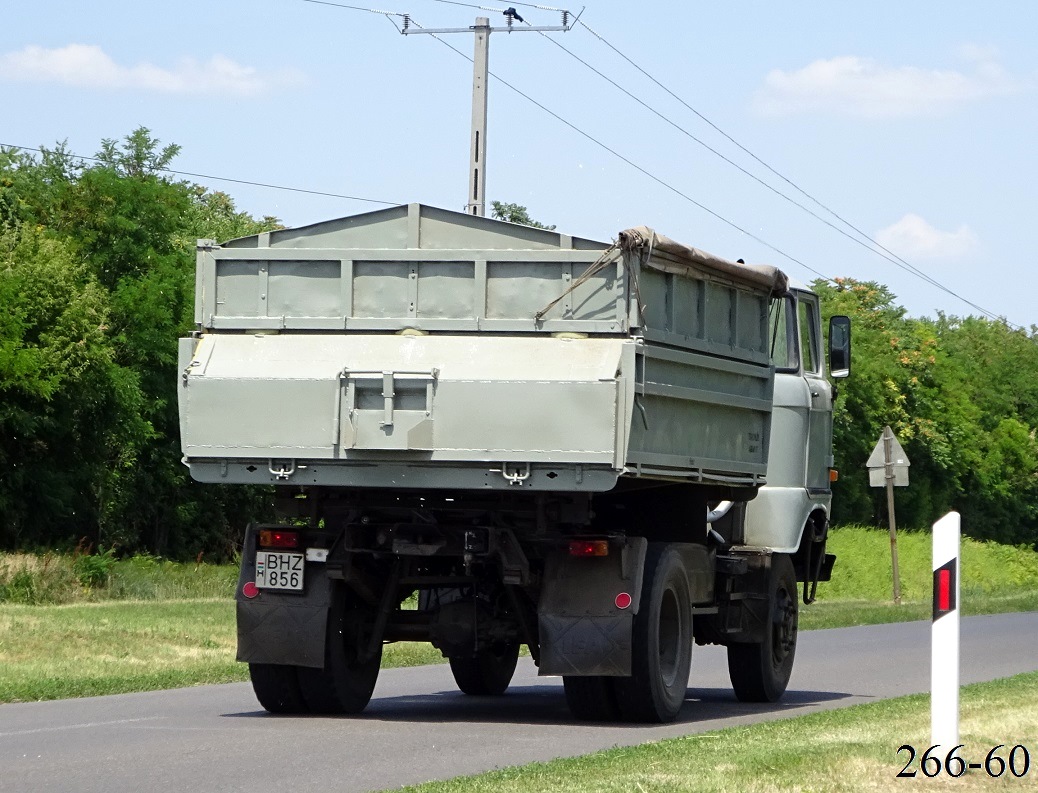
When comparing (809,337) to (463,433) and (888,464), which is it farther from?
(888,464)

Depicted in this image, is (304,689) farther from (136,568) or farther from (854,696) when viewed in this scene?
(136,568)

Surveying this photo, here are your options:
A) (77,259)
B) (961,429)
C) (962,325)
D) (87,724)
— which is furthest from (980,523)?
(87,724)

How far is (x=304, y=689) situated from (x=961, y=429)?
65.6 m

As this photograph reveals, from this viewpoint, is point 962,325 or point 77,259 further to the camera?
point 962,325

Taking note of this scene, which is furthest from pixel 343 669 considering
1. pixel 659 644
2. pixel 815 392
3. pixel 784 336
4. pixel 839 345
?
pixel 839 345

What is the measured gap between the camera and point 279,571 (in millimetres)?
12633

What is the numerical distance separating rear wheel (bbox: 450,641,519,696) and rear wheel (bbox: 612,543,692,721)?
2.32 m

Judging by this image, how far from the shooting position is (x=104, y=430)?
37.6m

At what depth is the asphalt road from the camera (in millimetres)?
9562

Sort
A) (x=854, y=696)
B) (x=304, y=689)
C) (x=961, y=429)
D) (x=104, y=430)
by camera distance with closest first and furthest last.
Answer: (x=304, y=689)
(x=854, y=696)
(x=104, y=430)
(x=961, y=429)

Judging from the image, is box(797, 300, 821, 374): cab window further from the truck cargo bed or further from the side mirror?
the truck cargo bed

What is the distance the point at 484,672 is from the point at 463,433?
4326 millimetres

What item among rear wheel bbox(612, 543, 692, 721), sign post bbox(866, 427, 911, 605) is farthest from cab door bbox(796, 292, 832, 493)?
sign post bbox(866, 427, 911, 605)

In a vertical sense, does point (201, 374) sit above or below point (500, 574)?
above
